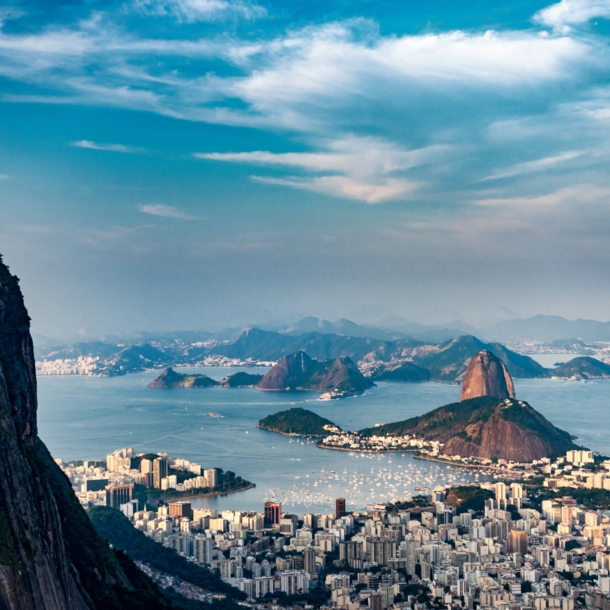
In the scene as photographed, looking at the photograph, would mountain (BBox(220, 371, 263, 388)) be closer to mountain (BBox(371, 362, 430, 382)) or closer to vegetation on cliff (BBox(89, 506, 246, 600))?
mountain (BBox(371, 362, 430, 382))

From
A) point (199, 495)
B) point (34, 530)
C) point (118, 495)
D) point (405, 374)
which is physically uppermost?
point (405, 374)

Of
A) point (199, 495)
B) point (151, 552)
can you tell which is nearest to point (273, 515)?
point (151, 552)

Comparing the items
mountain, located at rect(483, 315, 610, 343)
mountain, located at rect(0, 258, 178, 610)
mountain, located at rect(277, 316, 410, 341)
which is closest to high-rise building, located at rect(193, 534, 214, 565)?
mountain, located at rect(0, 258, 178, 610)

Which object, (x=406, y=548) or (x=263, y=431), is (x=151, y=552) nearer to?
(x=406, y=548)

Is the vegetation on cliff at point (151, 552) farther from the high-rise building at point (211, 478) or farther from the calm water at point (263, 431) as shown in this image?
the high-rise building at point (211, 478)

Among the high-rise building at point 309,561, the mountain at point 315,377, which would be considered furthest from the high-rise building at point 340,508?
the mountain at point 315,377
